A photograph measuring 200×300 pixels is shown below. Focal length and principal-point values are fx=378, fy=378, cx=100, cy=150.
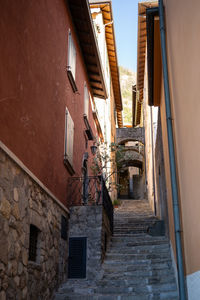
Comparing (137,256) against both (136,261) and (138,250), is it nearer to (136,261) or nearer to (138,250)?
(136,261)

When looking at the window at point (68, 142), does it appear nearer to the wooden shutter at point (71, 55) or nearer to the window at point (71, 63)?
the window at point (71, 63)

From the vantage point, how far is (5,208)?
4742 mm

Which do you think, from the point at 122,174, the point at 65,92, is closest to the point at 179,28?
the point at 65,92

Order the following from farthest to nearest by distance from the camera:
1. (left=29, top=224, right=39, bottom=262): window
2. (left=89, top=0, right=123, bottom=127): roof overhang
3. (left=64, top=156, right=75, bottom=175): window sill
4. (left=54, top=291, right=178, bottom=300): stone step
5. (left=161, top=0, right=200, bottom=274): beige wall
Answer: (left=89, top=0, right=123, bottom=127): roof overhang < (left=64, top=156, right=75, bottom=175): window sill < (left=54, top=291, right=178, bottom=300): stone step < (left=29, top=224, right=39, bottom=262): window < (left=161, top=0, right=200, bottom=274): beige wall

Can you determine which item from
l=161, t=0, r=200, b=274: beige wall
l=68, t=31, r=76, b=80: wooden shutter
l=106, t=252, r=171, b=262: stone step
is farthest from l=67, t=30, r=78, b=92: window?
l=106, t=252, r=171, b=262: stone step

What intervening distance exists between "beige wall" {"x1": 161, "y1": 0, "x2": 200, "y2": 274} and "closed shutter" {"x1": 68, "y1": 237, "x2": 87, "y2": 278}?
3.28 metres

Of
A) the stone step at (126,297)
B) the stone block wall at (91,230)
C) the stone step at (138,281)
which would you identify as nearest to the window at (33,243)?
the stone step at (126,297)

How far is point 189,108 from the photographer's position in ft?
13.6

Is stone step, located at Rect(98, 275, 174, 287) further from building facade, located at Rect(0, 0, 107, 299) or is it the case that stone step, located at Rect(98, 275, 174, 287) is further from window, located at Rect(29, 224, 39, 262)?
window, located at Rect(29, 224, 39, 262)

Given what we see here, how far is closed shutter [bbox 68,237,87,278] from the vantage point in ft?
26.3

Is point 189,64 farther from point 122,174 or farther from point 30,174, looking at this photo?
point 122,174

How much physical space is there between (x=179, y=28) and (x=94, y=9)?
14.8 meters

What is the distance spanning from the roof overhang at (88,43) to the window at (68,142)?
3217 mm

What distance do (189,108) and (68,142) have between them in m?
5.27
